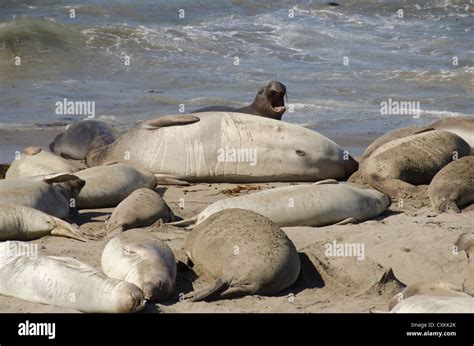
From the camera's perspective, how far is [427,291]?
5.55 meters

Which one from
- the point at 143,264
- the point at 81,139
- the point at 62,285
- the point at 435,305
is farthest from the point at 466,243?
the point at 81,139

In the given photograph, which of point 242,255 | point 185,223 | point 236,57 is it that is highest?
point 242,255

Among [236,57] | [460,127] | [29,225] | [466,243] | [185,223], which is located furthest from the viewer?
[236,57]

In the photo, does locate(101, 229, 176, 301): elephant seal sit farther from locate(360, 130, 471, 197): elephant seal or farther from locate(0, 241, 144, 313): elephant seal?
locate(360, 130, 471, 197): elephant seal

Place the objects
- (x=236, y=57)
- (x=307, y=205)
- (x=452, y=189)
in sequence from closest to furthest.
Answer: (x=307, y=205) < (x=452, y=189) < (x=236, y=57)

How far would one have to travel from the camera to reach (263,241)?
19.9 ft

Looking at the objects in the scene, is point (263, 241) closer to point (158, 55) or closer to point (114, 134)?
point (114, 134)

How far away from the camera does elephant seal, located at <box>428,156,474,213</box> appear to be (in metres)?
7.99

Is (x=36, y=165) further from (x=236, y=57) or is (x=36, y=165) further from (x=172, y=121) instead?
(x=236, y=57)

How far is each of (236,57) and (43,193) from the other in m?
11.5

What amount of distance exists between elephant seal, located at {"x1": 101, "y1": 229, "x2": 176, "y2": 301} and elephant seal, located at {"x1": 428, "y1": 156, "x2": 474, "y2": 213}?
2677 mm

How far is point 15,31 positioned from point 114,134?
31.4ft

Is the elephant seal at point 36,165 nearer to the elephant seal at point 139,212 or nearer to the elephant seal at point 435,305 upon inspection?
the elephant seal at point 139,212

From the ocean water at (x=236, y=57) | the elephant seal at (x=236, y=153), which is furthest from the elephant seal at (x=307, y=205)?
the ocean water at (x=236, y=57)
